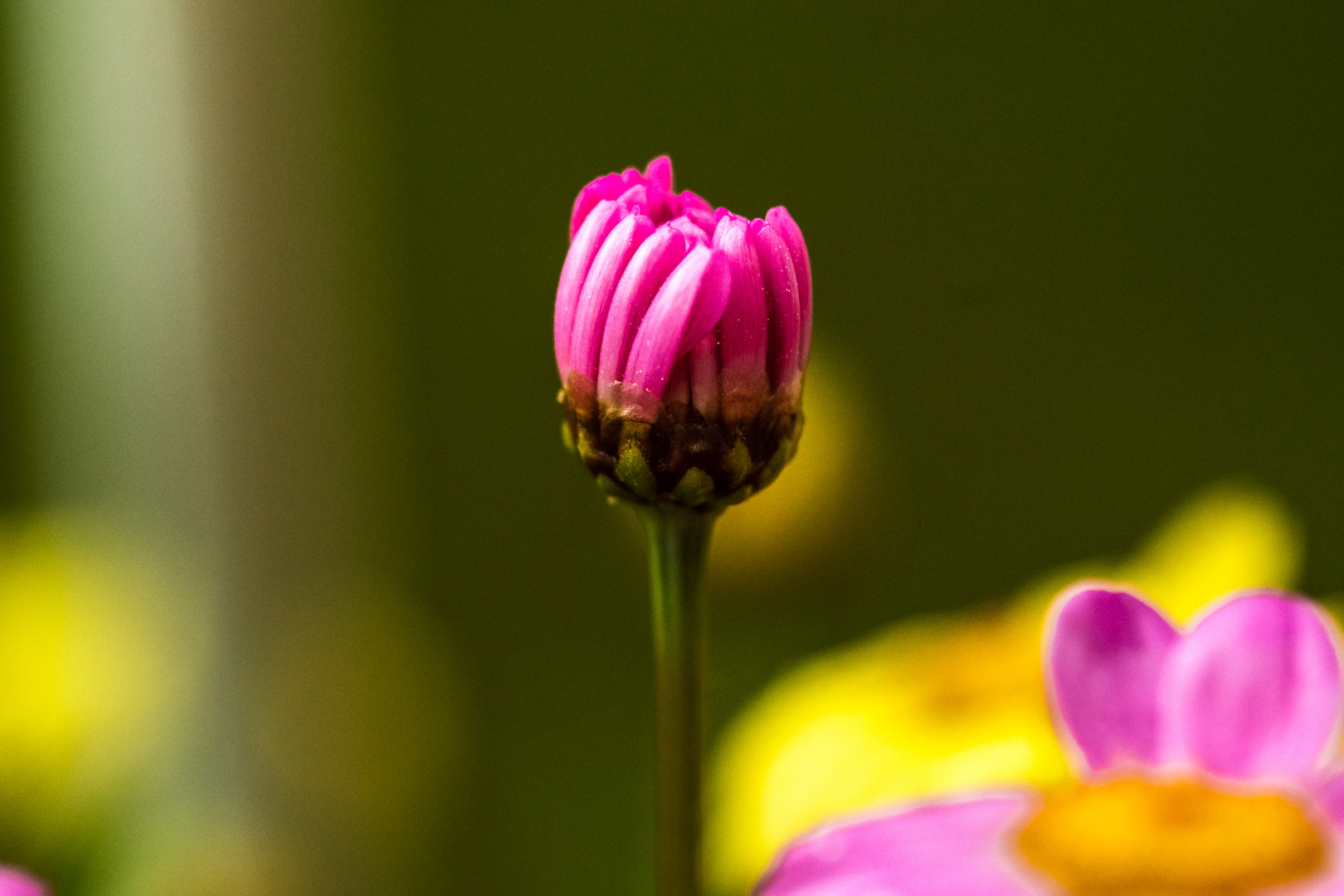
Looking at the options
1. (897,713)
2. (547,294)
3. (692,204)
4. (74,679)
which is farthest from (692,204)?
(547,294)

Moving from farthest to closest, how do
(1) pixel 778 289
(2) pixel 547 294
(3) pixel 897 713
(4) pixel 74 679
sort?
(2) pixel 547 294 → (4) pixel 74 679 → (3) pixel 897 713 → (1) pixel 778 289

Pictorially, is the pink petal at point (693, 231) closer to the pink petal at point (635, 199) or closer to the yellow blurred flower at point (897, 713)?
the pink petal at point (635, 199)

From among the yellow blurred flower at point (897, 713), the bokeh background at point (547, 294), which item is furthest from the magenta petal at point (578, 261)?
the bokeh background at point (547, 294)

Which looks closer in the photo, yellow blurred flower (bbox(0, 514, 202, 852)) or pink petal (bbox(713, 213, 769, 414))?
pink petal (bbox(713, 213, 769, 414))

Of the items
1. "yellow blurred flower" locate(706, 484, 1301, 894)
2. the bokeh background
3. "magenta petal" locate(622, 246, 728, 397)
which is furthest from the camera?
the bokeh background

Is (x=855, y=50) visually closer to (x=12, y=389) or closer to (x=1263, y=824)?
(x=12, y=389)

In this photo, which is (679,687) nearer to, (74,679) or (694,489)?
(694,489)

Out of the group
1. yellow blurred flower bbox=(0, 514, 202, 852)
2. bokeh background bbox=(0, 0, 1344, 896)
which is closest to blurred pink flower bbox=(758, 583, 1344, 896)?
yellow blurred flower bbox=(0, 514, 202, 852)

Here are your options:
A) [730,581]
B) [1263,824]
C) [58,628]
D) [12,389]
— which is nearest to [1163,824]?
[1263,824]

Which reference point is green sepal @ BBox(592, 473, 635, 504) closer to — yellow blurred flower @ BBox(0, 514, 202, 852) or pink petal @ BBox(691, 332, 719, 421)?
pink petal @ BBox(691, 332, 719, 421)
